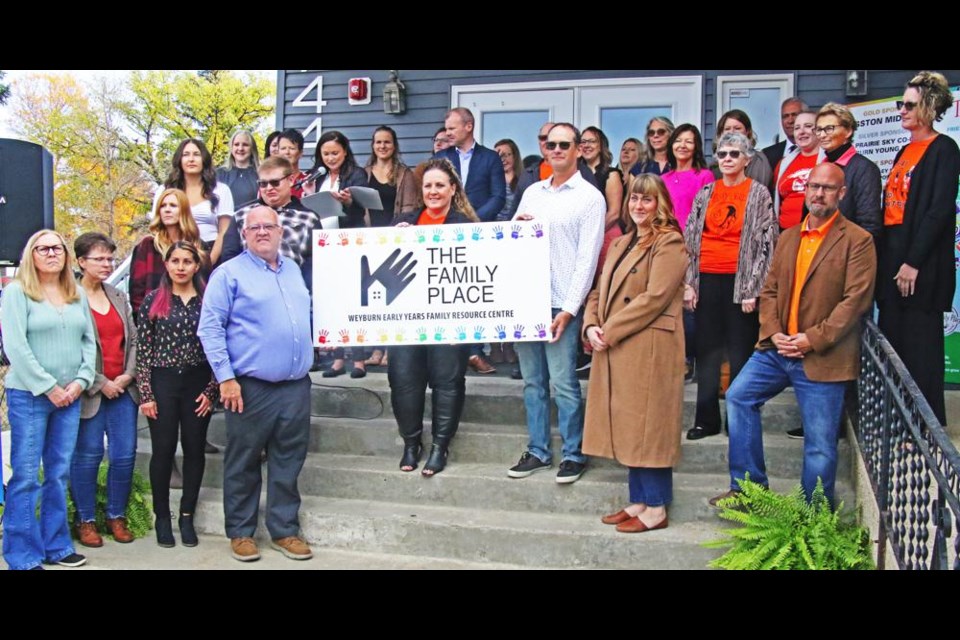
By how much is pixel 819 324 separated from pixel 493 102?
523 cm

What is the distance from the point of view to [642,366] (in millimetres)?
4559

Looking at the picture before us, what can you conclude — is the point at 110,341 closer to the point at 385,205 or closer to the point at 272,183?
the point at 272,183

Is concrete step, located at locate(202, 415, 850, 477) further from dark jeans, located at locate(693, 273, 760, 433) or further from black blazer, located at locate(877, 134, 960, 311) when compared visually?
black blazer, located at locate(877, 134, 960, 311)

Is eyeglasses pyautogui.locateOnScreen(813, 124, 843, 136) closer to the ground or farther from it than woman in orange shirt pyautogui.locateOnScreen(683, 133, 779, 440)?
farther from it

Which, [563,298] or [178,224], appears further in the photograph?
[178,224]

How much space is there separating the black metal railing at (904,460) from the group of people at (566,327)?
0.19 m

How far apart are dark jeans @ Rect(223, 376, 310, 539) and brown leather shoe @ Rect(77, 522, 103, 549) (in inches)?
31.4

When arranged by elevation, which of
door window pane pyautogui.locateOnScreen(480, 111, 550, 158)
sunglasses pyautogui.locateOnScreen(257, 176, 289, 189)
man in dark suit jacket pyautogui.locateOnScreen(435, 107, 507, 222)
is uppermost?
door window pane pyautogui.locateOnScreen(480, 111, 550, 158)

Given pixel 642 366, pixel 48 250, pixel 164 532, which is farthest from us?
pixel 164 532

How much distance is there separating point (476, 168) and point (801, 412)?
2.92m

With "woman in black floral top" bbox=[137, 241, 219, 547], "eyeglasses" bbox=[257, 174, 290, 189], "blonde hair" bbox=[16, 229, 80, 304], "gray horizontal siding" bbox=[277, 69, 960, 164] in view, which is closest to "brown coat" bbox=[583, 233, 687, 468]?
"eyeglasses" bbox=[257, 174, 290, 189]

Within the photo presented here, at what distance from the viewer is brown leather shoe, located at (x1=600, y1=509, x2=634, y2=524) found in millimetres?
4684

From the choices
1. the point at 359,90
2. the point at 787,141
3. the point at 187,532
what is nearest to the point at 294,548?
the point at 187,532

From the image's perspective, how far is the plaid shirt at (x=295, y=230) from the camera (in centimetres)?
541
